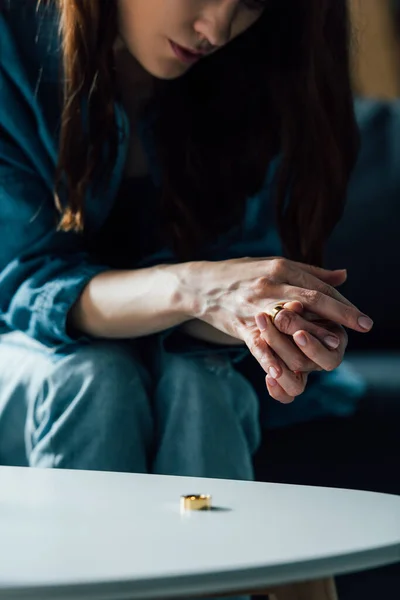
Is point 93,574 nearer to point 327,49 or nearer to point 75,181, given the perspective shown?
point 75,181

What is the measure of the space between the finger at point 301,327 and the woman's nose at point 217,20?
328 millimetres

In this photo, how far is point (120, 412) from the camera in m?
0.99

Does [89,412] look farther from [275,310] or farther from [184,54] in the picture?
[184,54]

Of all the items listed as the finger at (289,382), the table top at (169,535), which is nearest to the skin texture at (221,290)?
the finger at (289,382)

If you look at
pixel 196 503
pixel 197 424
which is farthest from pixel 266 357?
pixel 196 503

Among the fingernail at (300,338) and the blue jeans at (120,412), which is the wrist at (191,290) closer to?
the blue jeans at (120,412)

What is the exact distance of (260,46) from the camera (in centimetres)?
Answer: 125

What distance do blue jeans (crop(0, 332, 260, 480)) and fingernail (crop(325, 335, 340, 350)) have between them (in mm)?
167

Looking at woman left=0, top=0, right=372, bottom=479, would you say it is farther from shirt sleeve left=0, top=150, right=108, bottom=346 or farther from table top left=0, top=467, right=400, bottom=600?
table top left=0, top=467, right=400, bottom=600

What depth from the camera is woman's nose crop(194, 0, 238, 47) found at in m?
1.08

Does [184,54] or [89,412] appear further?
[184,54]

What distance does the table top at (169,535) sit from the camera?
0.52m

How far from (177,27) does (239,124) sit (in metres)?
0.21

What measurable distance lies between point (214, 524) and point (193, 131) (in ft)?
2.34
